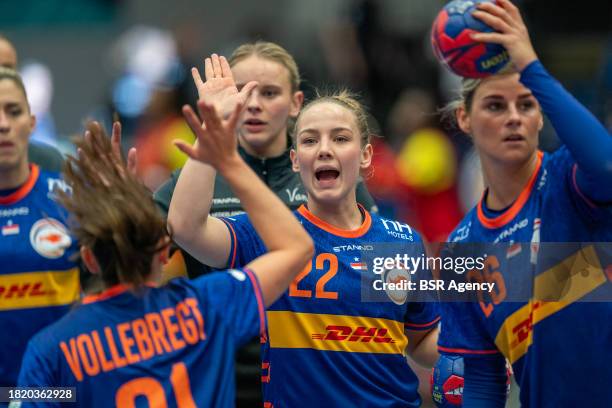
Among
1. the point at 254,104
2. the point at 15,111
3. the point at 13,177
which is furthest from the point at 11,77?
the point at 254,104

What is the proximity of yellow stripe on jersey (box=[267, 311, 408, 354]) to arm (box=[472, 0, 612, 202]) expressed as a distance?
1.13m

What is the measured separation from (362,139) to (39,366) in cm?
204

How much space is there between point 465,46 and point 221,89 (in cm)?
101

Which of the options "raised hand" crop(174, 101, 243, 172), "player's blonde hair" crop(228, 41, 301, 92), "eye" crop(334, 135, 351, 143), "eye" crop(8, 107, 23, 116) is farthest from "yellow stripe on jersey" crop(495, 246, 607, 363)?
"eye" crop(8, 107, 23, 116)

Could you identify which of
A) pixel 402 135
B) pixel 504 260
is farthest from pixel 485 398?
pixel 402 135

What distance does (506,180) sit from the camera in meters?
4.94

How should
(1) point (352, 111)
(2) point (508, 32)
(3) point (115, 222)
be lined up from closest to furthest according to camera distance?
(3) point (115, 222) < (2) point (508, 32) < (1) point (352, 111)

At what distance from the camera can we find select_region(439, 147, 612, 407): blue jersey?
440 cm

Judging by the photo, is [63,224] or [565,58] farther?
[565,58]

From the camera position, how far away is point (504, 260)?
15.8 ft

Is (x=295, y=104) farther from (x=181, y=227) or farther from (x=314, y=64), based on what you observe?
(x=314, y=64)

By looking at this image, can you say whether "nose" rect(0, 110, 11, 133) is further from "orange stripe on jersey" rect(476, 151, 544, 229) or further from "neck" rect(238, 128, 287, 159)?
"orange stripe on jersey" rect(476, 151, 544, 229)

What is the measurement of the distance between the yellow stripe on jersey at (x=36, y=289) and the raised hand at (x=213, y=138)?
2.16 metres

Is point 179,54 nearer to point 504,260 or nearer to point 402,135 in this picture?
point 402,135
